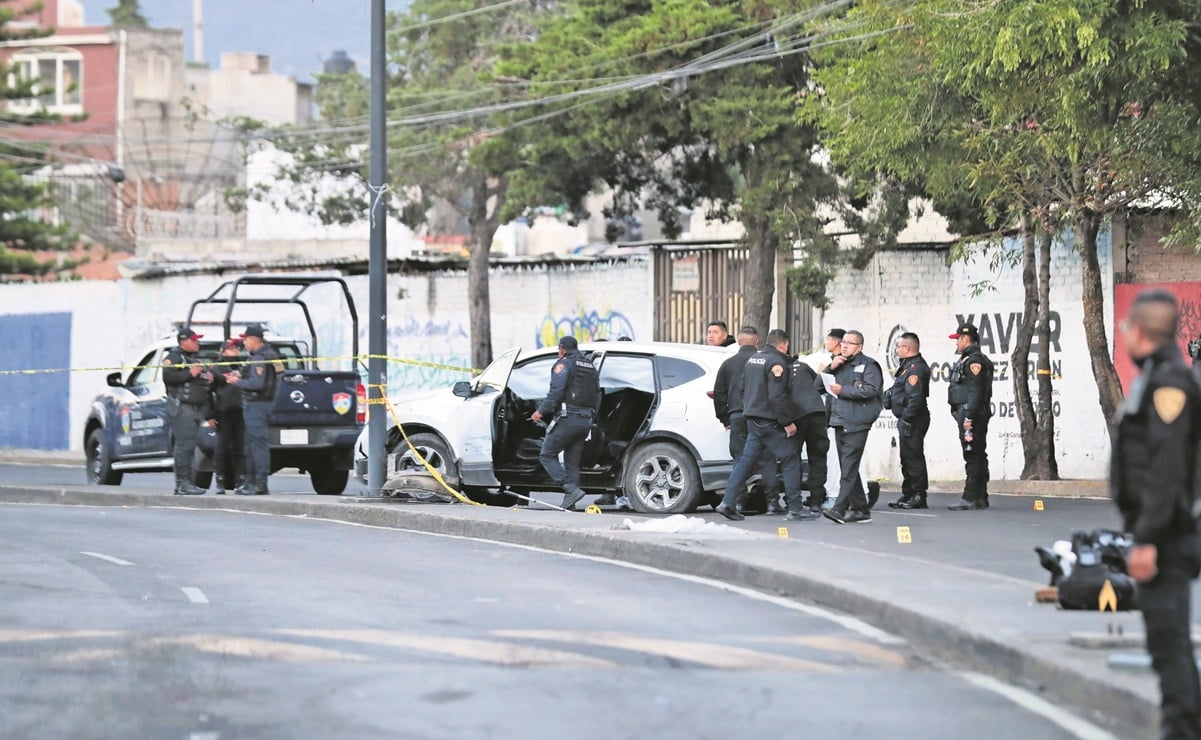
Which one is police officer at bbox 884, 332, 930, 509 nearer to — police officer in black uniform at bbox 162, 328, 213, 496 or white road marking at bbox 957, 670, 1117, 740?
police officer in black uniform at bbox 162, 328, 213, 496

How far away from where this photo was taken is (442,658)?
10117 mm

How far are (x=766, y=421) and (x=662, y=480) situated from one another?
170 centimetres

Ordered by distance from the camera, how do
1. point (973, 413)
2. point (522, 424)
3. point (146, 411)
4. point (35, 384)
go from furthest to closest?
point (35, 384)
point (146, 411)
point (973, 413)
point (522, 424)

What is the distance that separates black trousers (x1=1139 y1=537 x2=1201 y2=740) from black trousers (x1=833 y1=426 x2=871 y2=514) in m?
10.7

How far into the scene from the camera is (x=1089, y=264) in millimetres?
24375

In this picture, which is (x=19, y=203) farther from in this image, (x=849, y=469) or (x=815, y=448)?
(x=849, y=469)

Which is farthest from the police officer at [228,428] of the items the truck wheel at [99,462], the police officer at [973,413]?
the police officer at [973,413]

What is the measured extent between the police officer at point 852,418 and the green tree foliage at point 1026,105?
2.79m

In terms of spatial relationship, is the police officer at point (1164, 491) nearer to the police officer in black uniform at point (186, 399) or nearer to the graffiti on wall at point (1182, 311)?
the police officer in black uniform at point (186, 399)

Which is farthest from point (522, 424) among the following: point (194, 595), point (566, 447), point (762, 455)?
point (194, 595)

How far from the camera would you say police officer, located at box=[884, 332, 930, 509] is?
2053 cm

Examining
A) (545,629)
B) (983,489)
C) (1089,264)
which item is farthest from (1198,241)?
(545,629)

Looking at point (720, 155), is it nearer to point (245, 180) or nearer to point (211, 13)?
point (245, 180)

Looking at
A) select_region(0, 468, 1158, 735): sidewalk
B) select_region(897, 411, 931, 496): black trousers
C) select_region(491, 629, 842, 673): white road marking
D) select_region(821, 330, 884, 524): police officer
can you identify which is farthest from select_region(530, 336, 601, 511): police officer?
select_region(491, 629, 842, 673): white road marking
